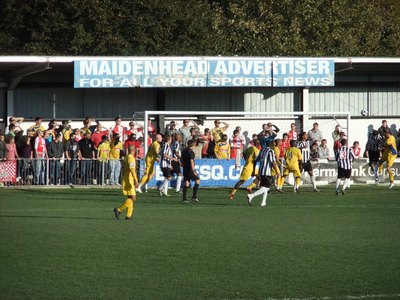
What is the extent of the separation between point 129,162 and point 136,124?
1523 cm

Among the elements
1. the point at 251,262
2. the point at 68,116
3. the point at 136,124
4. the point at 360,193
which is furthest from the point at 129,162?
the point at 68,116

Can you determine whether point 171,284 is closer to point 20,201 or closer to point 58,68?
point 20,201

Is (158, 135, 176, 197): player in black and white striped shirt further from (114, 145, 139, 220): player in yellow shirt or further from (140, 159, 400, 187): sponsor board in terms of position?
(114, 145, 139, 220): player in yellow shirt

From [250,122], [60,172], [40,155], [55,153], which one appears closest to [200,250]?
[55,153]

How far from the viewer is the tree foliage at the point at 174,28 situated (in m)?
59.7

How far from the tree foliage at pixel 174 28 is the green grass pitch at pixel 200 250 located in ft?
103

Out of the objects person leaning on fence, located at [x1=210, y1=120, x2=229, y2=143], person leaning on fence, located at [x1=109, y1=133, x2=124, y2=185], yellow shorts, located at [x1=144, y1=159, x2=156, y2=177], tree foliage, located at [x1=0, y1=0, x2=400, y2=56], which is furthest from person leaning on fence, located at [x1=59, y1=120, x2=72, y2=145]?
tree foliage, located at [x1=0, y1=0, x2=400, y2=56]

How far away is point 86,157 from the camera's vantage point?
3544 centimetres

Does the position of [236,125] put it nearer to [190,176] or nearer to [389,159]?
[389,159]

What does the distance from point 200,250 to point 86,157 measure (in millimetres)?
17446

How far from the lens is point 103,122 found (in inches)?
1578

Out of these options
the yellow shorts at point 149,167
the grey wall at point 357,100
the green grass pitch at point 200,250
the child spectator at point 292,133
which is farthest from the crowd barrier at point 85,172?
the grey wall at point 357,100

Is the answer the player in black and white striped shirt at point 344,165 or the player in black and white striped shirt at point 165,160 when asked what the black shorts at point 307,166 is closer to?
the player in black and white striped shirt at point 344,165

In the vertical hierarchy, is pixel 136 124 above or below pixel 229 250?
above
